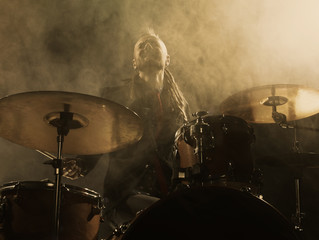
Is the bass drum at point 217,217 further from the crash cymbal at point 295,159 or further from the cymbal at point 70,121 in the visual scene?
the crash cymbal at point 295,159

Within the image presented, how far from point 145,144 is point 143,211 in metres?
1.41

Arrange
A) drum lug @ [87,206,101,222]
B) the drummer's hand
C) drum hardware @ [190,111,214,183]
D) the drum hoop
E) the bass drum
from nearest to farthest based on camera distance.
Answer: the bass drum → drum hardware @ [190,111,214,183] → the drum hoop → drum lug @ [87,206,101,222] → the drummer's hand

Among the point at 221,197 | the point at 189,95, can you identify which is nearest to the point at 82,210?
the point at 221,197

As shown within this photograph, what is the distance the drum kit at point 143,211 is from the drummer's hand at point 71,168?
88 mm

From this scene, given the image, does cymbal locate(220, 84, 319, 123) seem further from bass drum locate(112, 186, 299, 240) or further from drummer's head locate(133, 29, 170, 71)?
bass drum locate(112, 186, 299, 240)

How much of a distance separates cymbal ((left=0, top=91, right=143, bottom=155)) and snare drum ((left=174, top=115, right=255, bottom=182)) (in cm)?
31

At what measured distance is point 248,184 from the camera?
1964 mm

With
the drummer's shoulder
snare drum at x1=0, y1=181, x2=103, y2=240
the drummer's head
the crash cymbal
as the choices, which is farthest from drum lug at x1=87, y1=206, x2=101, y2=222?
the drummer's head

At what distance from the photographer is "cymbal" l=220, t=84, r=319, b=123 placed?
2445 millimetres

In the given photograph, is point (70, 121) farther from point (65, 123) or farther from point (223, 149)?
point (223, 149)

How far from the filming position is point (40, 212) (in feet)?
5.98

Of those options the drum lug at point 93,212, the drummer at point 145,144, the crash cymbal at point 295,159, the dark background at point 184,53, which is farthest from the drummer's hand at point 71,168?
the crash cymbal at point 295,159

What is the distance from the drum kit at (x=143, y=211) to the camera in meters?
1.46

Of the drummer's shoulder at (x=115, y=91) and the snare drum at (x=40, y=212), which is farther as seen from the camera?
the drummer's shoulder at (x=115, y=91)
